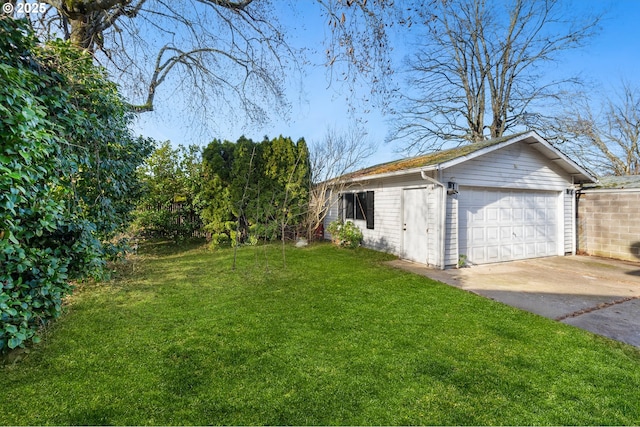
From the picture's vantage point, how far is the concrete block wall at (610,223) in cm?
837

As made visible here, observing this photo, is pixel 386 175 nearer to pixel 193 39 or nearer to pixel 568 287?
pixel 568 287

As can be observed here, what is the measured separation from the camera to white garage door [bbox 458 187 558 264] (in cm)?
780

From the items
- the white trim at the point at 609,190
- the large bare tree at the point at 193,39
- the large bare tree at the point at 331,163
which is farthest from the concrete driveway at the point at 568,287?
the large bare tree at the point at 193,39

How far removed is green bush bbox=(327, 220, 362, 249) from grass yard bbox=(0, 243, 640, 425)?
510 centimetres

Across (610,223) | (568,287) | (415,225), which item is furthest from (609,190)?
(415,225)

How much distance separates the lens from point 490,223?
811 centimetres

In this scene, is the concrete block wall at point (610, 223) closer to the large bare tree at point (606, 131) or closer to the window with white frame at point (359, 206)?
the window with white frame at point (359, 206)

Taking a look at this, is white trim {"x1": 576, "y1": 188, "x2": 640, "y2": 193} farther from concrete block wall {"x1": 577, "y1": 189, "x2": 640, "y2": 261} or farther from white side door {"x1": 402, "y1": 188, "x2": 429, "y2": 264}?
white side door {"x1": 402, "y1": 188, "x2": 429, "y2": 264}

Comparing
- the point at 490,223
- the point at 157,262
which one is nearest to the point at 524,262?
the point at 490,223

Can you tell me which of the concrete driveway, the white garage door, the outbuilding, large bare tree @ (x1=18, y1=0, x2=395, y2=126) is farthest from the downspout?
large bare tree @ (x1=18, y1=0, x2=395, y2=126)

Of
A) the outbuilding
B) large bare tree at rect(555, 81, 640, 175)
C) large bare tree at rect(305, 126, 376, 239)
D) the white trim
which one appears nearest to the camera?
the outbuilding

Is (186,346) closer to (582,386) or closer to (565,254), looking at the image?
(582,386)

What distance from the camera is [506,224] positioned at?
8367mm

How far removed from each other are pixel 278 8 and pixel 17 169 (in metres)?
4.39
